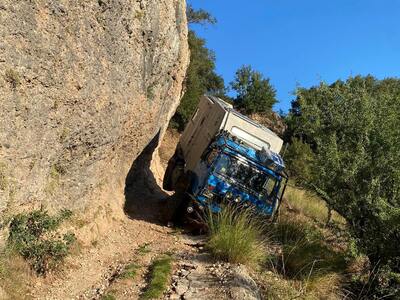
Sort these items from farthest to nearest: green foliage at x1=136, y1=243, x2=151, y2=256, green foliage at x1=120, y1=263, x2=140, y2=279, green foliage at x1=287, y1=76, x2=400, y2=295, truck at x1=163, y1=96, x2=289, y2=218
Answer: truck at x1=163, y1=96, x2=289, y2=218
green foliage at x1=136, y1=243, x2=151, y2=256
green foliage at x1=287, y1=76, x2=400, y2=295
green foliage at x1=120, y1=263, x2=140, y2=279

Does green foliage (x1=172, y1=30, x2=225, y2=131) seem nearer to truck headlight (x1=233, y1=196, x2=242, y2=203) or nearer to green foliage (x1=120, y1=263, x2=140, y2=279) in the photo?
truck headlight (x1=233, y1=196, x2=242, y2=203)

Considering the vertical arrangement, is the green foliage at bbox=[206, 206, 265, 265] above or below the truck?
below

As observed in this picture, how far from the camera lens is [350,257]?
10148 millimetres

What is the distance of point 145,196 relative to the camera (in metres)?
17.5

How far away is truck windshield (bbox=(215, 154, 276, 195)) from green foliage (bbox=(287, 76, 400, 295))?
1728mm

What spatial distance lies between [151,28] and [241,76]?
33.5 metres

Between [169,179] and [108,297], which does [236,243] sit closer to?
[108,297]

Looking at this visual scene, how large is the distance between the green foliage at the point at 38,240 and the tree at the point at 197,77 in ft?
82.1

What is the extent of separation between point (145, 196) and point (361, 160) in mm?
8614

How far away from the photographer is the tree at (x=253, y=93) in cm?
4441

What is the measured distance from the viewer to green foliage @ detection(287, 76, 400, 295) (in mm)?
9930

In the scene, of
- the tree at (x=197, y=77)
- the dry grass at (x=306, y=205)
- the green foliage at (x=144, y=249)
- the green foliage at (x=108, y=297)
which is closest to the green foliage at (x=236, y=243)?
the green foliage at (x=144, y=249)

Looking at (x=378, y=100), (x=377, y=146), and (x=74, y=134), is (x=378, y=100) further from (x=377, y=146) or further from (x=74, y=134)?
(x=74, y=134)

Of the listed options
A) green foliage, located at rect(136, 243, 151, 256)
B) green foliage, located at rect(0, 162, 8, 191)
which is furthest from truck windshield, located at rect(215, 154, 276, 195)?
green foliage, located at rect(0, 162, 8, 191)
